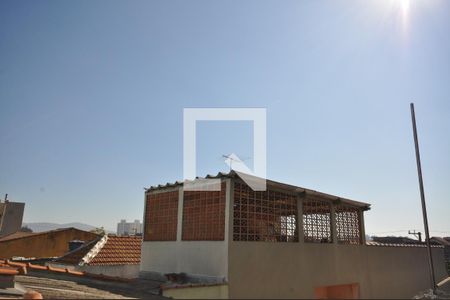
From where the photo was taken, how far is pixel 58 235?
84.8 feet

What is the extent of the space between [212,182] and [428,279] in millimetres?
13094

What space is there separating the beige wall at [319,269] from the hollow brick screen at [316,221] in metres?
0.43

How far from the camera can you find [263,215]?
1066cm

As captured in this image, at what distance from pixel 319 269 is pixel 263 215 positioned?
2784mm

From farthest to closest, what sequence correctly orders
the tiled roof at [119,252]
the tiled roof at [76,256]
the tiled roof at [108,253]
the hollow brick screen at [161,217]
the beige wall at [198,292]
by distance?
the tiled roof at [119,252] < the tiled roof at [108,253] < the tiled roof at [76,256] < the hollow brick screen at [161,217] < the beige wall at [198,292]

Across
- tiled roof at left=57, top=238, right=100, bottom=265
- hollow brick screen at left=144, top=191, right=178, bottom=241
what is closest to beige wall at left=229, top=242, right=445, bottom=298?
hollow brick screen at left=144, top=191, right=178, bottom=241

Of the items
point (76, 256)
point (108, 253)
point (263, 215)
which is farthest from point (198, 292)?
point (76, 256)

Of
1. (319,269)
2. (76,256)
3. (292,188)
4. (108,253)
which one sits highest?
(292,188)

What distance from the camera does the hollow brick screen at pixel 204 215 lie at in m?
9.84

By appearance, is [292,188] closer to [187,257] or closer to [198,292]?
[187,257]

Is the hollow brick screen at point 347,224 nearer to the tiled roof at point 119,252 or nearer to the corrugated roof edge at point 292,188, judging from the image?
the corrugated roof edge at point 292,188

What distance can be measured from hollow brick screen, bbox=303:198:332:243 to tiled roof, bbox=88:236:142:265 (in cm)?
781

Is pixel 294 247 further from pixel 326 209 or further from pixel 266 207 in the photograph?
pixel 326 209

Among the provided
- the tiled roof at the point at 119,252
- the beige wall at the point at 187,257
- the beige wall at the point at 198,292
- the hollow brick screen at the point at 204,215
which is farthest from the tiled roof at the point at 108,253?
the beige wall at the point at 198,292
